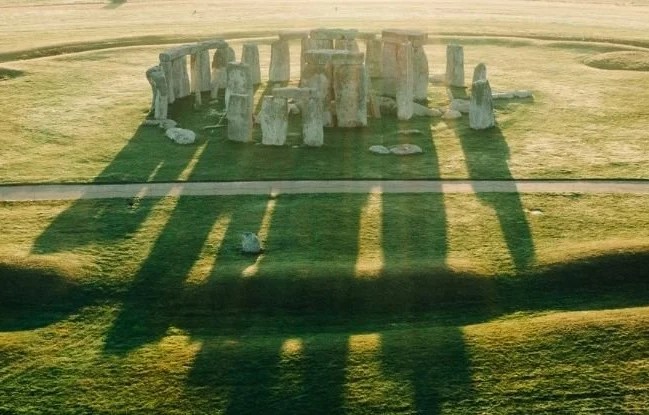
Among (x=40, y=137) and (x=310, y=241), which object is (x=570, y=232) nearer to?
(x=310, y=241)

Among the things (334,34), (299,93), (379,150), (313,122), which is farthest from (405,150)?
(334,34)

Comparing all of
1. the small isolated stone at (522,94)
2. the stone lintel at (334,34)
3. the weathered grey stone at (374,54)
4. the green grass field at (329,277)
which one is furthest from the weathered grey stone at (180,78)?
the small isolated stone at (522,94)

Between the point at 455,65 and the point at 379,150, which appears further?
the point at 455,65

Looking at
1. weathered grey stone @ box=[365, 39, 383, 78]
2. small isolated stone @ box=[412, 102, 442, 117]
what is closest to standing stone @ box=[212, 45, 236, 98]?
weathered grey stone @ box=[365, 39, 383, 78]

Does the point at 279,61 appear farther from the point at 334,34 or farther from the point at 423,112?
the point at 423,112

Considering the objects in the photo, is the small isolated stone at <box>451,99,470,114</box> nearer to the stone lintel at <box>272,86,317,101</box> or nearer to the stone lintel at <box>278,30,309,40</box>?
the stone lintel at <box>272,86,317,101</box>

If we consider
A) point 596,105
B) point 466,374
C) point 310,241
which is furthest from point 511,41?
point 466,374
